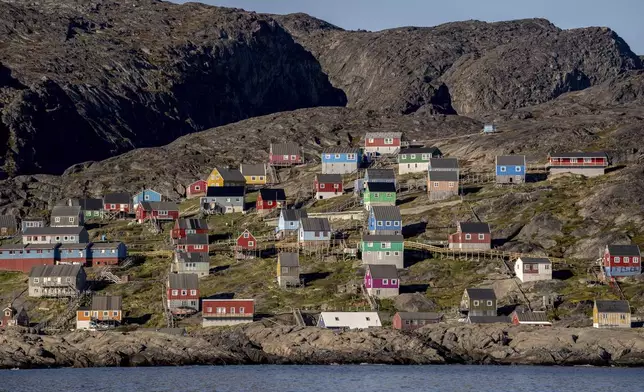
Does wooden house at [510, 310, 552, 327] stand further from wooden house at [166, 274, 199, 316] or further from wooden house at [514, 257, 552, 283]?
wooden house at [166, 274, 199, 316]

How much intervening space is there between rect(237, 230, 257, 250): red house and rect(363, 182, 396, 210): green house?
20.2 meters

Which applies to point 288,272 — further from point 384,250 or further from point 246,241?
point 246,241

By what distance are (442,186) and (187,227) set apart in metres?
36.0

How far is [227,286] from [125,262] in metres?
19.6

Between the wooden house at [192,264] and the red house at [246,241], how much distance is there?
6951 mm

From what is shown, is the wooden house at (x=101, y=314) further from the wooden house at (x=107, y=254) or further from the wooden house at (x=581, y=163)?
the wooden house at (x=581, y=163)

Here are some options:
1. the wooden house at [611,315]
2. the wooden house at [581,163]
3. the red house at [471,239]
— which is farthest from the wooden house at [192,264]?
the wooden house at [581,163]

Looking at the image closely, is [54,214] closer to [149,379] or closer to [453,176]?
[453,176]

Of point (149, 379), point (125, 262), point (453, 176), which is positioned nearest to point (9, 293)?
point (125, 262)

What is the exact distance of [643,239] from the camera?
160750 mm

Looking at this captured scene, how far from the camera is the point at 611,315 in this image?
447 ft

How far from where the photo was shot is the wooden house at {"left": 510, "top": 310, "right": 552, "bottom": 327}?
138500 mm

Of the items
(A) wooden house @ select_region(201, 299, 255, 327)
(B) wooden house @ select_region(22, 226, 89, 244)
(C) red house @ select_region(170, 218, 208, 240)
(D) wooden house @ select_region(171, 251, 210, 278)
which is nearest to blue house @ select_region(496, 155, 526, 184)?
(C) red house @ select_region(170, 218, 208, 240)

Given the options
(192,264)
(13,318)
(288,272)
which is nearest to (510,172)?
(288,272)
